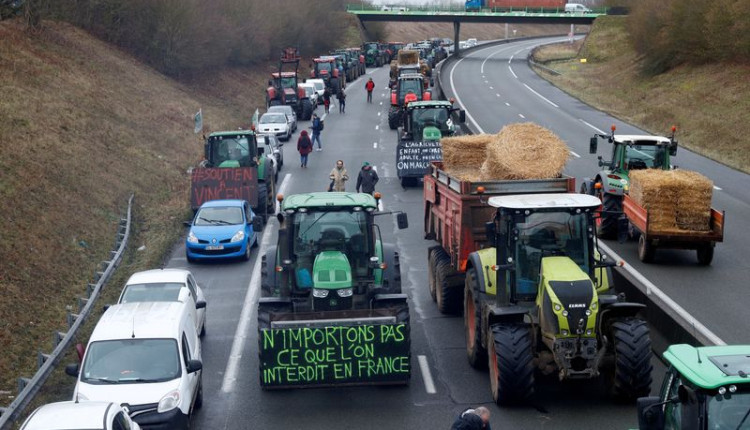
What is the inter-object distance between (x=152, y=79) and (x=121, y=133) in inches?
519

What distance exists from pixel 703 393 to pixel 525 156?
1015 centimetres

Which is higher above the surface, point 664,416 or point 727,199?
point 664,416

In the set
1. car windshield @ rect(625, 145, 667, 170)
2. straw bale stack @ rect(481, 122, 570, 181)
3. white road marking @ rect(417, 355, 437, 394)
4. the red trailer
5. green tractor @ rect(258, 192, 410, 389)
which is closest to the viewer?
green tractor @ rect(258, 192, 410, 389)

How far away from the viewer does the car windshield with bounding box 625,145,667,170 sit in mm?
23844

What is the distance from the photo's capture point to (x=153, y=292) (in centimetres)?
1678

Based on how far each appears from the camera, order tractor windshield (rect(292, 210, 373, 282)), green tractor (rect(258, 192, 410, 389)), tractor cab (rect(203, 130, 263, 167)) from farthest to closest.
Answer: tractor cab (rect(203, 130, 263, 167)), tractor windshield (rect(292, 210, 373, 282)), green tractor (rect(258, 192, 410, 389))

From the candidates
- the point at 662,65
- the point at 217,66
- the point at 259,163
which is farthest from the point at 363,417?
the point at 662,65

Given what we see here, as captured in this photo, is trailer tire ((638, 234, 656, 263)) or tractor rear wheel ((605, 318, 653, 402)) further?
trailer tire ((638, 234, 656, 263))

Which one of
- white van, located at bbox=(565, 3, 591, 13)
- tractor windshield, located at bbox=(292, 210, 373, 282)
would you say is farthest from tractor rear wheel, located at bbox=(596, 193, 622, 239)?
white van, located at bbox=(565, 3, 591, 13)

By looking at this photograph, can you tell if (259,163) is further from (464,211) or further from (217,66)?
(217,66)

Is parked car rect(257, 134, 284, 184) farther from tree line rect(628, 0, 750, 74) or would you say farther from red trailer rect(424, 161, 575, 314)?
tree line rect(628, 0, 750, 74)

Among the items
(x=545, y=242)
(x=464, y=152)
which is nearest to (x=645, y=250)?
(x=464, y=152)

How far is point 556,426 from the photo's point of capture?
1259cm

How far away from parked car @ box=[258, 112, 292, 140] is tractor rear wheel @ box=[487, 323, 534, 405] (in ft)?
105
